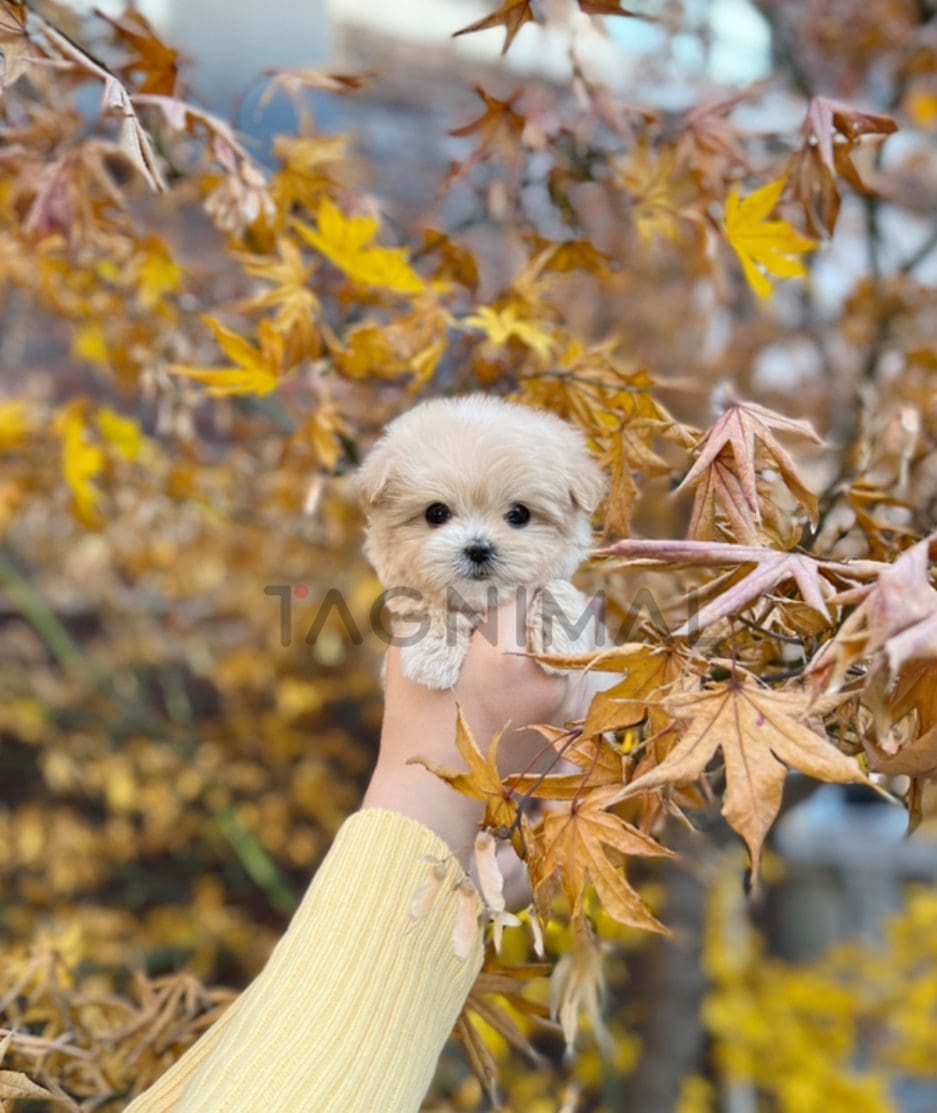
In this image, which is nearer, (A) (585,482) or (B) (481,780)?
(B) (481,780)

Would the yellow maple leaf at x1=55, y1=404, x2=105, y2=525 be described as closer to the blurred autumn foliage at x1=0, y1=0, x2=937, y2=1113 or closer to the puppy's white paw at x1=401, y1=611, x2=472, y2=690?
the blurred autumn foliage at x1=0, y1=0, x2=937, y2=1113

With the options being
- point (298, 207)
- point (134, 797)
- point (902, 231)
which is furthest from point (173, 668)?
point (902, 231)

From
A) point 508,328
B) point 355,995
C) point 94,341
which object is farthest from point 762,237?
point 94,341

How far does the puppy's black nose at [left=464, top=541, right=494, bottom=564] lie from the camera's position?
2.92 feet

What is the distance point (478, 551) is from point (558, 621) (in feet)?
0.31

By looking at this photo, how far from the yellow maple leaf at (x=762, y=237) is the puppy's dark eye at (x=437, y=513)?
459mm

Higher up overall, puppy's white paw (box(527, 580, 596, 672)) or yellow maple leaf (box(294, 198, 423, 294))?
yellow maple leaf (box(294, 198, 423, 294))

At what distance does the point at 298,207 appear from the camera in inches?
53.5

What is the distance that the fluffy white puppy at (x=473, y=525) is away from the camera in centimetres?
89

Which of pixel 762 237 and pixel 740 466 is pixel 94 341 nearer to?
pixel 762 237

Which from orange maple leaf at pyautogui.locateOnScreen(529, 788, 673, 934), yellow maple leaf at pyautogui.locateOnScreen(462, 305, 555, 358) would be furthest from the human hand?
yellow maple leaf at pyautogui.locateOnScreen(462, 305, 555, 358)

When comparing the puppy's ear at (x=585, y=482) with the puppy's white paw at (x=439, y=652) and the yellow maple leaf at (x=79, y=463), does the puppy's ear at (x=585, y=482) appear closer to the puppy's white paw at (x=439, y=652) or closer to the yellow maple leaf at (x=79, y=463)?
the puppy's white paw at (x=439, y=652)

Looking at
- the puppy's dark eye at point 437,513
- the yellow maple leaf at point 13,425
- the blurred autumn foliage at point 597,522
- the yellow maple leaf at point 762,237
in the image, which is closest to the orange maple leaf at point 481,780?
the blurred autumn foliage at point 597,522

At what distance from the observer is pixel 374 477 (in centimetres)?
94
